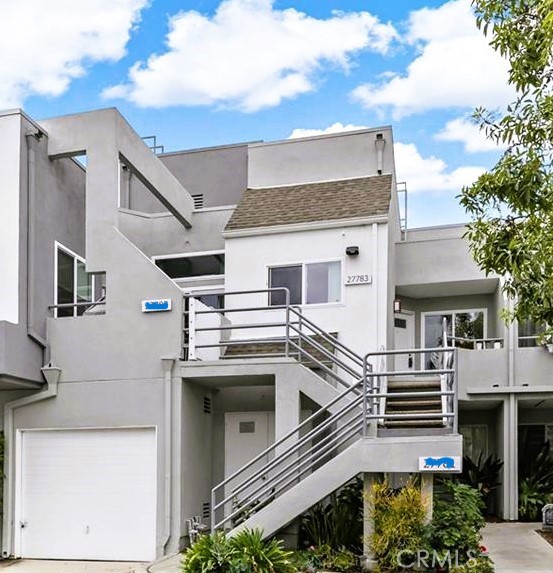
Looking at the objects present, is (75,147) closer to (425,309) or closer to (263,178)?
(263,178)

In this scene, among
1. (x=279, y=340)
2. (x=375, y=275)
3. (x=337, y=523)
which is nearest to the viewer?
(x=337, y=523)

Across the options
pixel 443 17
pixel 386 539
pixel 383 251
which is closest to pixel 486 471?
pixel 383 251

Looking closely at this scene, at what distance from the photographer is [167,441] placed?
12.2m

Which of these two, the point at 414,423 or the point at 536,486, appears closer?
the point at 414,423

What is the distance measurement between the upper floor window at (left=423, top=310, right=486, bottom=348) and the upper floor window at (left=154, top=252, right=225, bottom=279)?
A: 231 inches

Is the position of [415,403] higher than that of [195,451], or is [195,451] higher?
[415,403]

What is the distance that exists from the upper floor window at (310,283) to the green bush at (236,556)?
5770 mm

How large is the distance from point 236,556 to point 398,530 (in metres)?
2.26

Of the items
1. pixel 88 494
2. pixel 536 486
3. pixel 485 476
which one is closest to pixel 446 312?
pixel 485 476

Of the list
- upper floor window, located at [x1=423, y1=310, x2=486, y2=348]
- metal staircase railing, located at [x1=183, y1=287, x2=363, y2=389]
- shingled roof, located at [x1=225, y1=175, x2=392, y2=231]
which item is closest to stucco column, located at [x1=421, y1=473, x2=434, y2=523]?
metal staircase railing, located at [x1=183, y1=287, x2=363, y2=389]

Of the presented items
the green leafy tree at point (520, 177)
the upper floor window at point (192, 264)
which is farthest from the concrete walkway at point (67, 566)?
the green leafy tree at point (520, 177)

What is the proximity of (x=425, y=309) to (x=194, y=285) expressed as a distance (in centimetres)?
625

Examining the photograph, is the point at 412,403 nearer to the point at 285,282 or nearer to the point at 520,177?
the point at 285,282

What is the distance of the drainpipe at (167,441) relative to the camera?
473 inches
